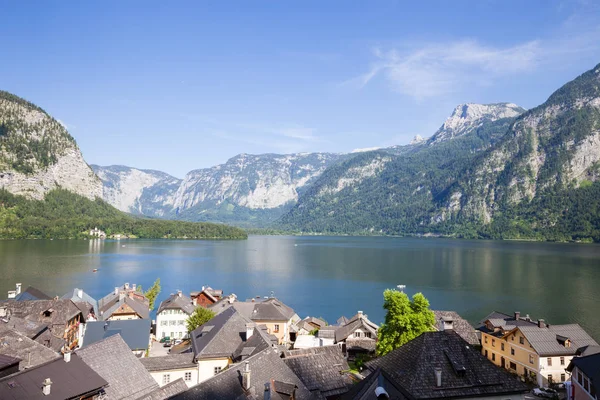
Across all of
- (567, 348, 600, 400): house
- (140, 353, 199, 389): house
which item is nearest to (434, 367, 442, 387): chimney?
(567, 348, 600, 400): house

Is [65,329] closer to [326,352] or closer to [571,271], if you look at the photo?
[326,352]

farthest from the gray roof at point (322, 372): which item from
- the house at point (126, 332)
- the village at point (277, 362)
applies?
the house at point (126, 332)

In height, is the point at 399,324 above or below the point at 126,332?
above

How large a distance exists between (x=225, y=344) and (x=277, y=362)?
11212 mm

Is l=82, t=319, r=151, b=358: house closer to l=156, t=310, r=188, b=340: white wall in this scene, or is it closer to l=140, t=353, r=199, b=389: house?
l=140, t=353, r=199, b=389: house

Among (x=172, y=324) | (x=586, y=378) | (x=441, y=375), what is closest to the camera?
(x=441, y=375)

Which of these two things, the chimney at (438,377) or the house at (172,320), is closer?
the chimney at (438,377)

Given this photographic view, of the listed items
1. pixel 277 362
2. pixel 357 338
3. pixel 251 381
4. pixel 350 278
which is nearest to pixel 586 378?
pixel 277 362

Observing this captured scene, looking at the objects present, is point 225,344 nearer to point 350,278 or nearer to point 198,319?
point 198,319

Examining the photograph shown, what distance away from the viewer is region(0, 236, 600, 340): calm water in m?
82.8

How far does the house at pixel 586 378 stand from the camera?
86.2ft

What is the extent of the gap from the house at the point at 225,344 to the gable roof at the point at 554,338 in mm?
24978

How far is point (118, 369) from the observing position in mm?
25250

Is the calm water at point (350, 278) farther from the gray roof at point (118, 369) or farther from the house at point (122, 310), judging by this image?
the gray roof at point (118, 369)
